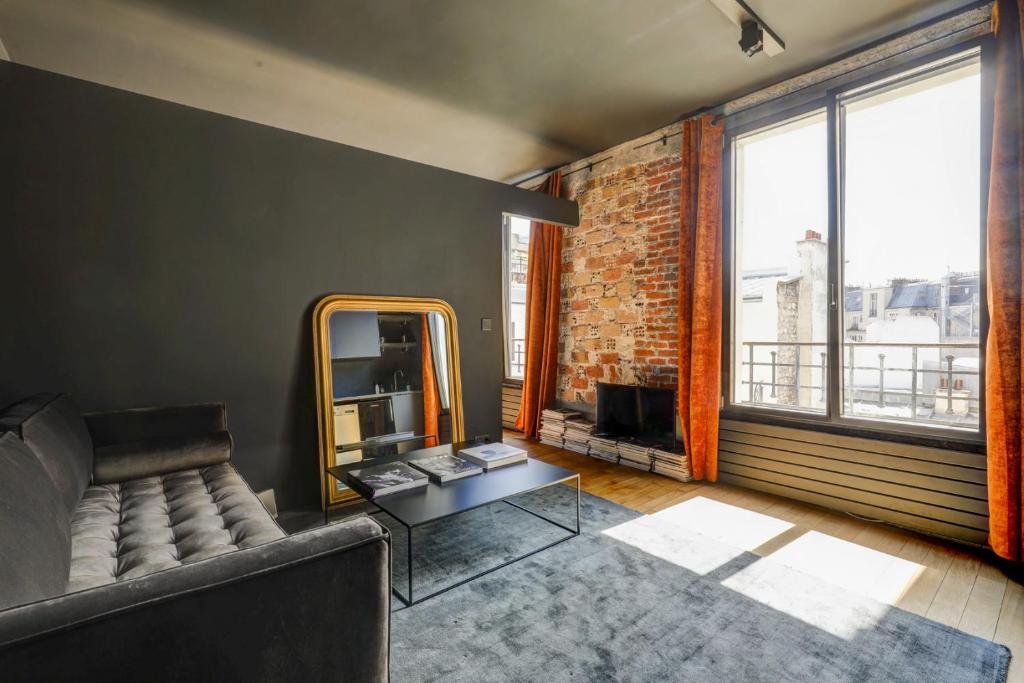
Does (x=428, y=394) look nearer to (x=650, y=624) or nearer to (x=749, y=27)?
(x=650, y=624)

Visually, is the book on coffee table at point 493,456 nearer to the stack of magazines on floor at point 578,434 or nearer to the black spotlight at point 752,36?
the stack of magazines on floor at point 578,434

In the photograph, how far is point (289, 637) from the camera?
3.01ft

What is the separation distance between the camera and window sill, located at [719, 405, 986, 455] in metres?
2.54

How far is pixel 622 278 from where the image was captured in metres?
4.32

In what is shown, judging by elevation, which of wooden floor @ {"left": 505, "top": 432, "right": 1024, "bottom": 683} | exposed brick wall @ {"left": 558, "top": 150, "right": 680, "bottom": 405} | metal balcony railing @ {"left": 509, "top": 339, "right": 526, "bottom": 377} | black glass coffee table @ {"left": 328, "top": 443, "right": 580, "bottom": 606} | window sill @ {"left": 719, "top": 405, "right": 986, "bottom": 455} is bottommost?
wooden floor @ {"left": 505, "top": 432, "right": 1024, "bottom": 683}

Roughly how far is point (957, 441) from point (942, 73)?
81.6 inches

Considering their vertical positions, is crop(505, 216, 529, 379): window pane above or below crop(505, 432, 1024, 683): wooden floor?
above

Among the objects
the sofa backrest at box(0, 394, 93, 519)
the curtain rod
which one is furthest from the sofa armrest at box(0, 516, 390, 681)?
the curtain rod

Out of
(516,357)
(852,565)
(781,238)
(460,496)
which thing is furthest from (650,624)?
(516,357)

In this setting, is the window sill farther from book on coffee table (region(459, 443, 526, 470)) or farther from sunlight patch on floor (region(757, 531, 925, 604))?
book on coffee table (region(459, 443, 526, 470))

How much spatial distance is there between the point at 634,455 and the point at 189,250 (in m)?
3.41

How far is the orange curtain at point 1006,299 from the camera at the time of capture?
2.30 m

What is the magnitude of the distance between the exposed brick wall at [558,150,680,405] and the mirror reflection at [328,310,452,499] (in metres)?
1.61

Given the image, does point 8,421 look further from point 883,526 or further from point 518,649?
point 883,526
